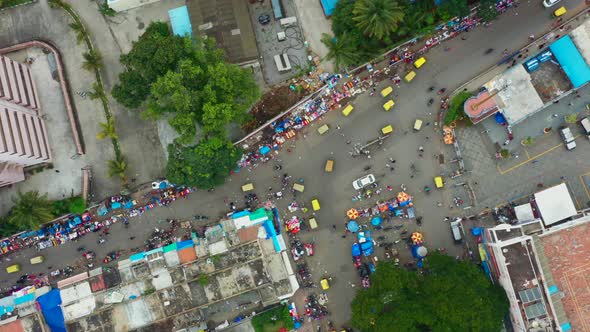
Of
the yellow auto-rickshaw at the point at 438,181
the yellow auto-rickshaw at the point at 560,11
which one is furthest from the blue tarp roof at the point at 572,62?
the yellow auto-rickshaw at the point at 438,181

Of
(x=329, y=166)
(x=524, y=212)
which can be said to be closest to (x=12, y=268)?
(x=329, y=166)

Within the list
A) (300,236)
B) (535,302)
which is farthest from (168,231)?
(535,302)

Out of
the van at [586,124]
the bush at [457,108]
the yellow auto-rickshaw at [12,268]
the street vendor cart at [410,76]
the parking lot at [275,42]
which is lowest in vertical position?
the van at [586,124]

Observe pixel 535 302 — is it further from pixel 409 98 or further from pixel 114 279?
pixel 114 279

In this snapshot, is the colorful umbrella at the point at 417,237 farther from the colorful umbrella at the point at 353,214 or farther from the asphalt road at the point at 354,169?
the colorful umbrella at the point at 353,214

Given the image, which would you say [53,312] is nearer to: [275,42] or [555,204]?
[275,42]
